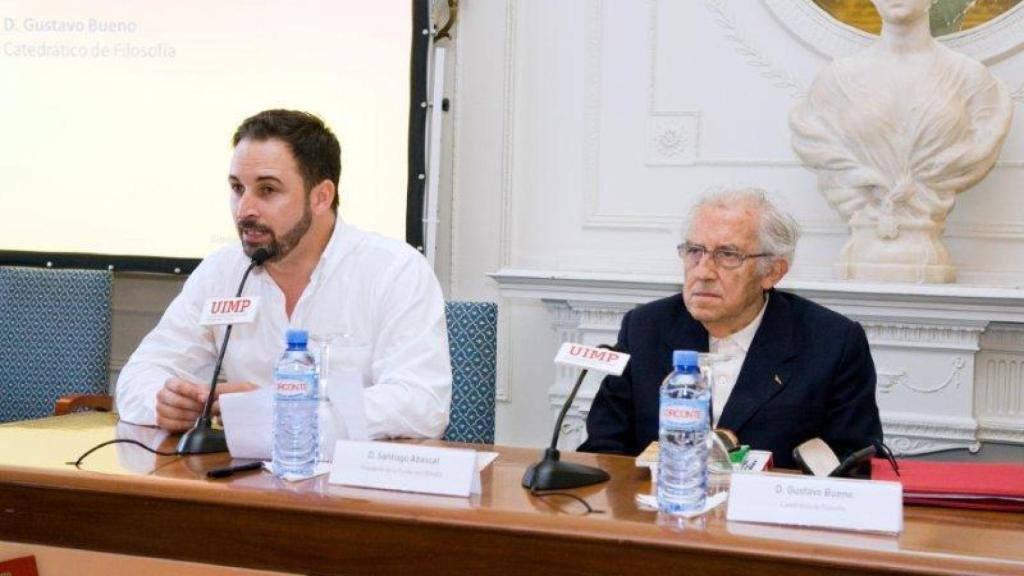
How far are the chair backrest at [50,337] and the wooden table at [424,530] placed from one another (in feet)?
5.13

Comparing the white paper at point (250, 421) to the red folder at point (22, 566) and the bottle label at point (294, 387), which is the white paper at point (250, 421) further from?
the red folder at point (22, 566)

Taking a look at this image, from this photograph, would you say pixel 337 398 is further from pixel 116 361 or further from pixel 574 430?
pixel 116 361

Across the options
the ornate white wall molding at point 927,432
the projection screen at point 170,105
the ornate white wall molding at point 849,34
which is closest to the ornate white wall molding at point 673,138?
the ornate white wall molding at point 849,34

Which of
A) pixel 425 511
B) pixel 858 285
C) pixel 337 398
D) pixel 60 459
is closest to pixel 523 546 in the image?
pixel 425 511

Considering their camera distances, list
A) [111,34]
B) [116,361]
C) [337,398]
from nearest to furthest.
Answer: [337,398]
[111,34]
[116,361]

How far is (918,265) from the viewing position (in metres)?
3.30

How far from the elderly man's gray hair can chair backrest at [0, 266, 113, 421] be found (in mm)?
1883

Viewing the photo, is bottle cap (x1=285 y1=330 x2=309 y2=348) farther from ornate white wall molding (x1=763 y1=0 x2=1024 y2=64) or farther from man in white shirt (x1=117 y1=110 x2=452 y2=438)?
ornate white wall molding (x1=763 y1=0 x2=1024 y2=64)

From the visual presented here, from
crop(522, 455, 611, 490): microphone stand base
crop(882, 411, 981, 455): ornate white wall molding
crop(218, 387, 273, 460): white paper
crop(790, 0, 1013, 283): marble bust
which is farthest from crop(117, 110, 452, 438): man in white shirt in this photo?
crop(882, 411, 981, 455): ornate white wall molding

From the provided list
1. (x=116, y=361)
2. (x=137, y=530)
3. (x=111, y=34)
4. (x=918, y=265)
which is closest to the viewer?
(x=137, y=530)

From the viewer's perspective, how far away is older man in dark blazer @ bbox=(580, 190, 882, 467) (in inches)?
89.7

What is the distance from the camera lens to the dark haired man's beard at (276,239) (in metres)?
2.46

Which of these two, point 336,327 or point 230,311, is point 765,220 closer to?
point 336,327

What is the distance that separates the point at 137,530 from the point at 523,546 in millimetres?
592
